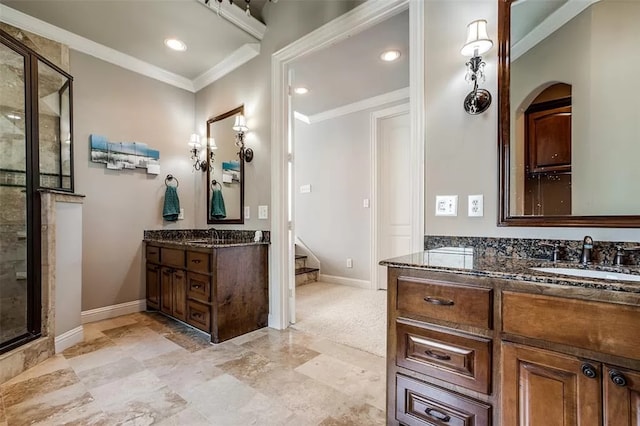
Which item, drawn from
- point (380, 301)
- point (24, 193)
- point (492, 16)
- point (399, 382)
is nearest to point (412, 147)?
point (492, 16)

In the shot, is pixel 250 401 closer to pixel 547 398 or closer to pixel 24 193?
pixel 547 398

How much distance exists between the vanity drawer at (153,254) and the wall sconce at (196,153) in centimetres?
108

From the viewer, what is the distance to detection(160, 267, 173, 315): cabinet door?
9.49ft

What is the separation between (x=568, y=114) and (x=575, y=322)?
105 cm

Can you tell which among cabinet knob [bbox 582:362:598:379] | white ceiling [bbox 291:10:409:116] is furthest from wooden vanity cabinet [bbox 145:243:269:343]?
cabinet knob [bbox 582:362:598:379]

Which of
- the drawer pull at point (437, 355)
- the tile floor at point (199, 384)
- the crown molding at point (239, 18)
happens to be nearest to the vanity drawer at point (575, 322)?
the drawer pull at point (437, 355)

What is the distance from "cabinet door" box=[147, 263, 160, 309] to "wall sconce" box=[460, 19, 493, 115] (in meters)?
3.15

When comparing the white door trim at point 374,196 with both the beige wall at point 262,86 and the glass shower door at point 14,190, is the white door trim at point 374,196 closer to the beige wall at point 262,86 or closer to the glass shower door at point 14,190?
the beige wall at point 262,86

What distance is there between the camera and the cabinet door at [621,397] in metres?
0.84

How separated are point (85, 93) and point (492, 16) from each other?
3492mm

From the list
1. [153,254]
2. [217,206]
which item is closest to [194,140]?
[217,206]

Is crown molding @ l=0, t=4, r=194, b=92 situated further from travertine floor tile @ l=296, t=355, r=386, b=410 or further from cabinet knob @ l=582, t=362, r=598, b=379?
cabinet knob @ l=582, t=362, r=598, b=379

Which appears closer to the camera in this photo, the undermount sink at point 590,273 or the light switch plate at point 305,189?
the undermount sink at point 590,273

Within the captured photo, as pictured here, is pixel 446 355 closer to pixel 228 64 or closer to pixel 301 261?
pixel 228 64
